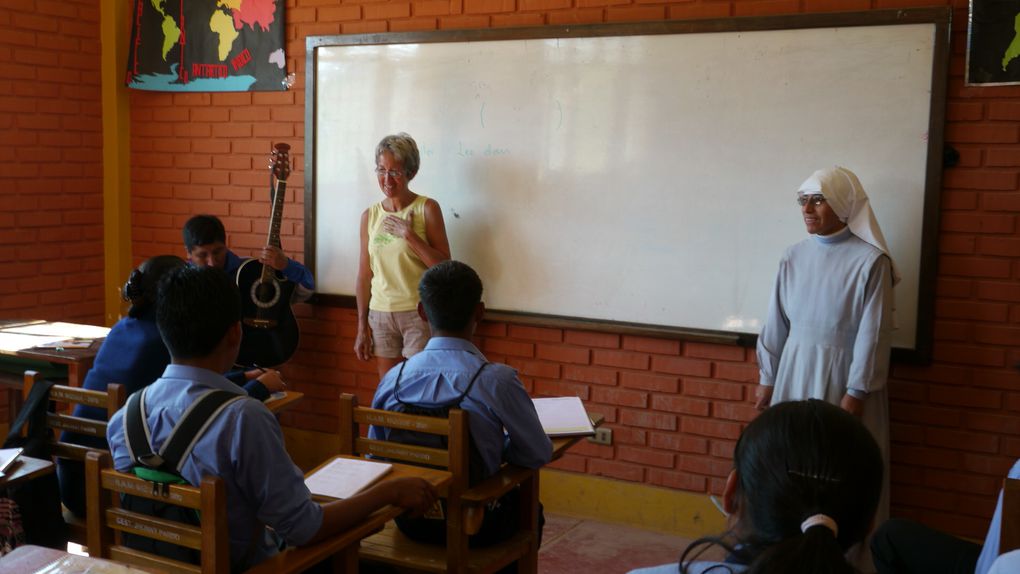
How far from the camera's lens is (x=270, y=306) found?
4.59 m

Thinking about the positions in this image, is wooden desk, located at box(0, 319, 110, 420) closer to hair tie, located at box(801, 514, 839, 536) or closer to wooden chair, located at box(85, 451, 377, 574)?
wooden chair, located at box(85, 451, 377, 574)

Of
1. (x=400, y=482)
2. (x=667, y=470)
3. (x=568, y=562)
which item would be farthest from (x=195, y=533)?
(x=667, y=470)

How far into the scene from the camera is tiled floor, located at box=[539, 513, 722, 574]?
3.85 meters

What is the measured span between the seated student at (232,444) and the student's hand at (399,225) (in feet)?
6.69

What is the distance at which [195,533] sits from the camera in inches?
77.4

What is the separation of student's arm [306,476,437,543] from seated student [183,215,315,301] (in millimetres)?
2125

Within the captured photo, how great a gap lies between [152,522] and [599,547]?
2341 millimetres

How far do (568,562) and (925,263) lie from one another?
5.75 ft

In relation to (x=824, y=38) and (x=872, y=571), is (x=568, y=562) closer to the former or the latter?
(x=872, y=571)

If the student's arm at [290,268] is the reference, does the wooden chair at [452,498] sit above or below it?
below

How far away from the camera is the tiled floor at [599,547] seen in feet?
12.6

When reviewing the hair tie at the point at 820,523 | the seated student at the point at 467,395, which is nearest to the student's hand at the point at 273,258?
the seated student at the point at 467,395

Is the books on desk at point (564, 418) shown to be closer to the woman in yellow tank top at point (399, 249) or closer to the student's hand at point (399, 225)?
the woman in yellow tank top at point (399, 249)

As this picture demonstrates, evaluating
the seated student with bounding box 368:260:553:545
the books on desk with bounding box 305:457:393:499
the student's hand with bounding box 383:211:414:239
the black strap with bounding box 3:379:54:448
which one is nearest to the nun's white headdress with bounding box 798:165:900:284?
the seated student with bounding box 368:260:553:545
